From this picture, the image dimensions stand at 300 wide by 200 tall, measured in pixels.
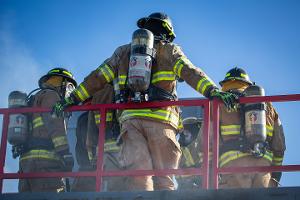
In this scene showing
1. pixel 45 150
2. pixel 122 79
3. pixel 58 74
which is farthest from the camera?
pixel 58 74

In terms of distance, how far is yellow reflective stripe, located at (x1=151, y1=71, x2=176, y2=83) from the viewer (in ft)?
25.3

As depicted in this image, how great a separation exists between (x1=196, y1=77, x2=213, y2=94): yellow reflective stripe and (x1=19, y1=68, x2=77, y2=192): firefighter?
194 centimetres

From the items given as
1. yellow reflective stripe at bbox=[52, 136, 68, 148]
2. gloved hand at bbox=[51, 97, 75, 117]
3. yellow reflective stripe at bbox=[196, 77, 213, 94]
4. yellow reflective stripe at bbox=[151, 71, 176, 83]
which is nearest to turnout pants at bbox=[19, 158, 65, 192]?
yellow reflective stripe at bbox=[52, 136, 68, 148]

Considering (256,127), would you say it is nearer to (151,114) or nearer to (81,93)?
(151,114)

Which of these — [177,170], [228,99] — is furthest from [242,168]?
[228,99]

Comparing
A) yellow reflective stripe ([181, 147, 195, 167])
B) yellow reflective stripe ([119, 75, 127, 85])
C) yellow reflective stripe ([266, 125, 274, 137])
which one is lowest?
yellow reflective stripe ([181, 147, 195, 167])

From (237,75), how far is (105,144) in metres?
1.88

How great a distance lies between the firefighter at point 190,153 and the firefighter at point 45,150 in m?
1.57

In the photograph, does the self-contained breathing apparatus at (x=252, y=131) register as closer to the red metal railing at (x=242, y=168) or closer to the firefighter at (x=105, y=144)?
the red metal railing at (x=242, y=168)

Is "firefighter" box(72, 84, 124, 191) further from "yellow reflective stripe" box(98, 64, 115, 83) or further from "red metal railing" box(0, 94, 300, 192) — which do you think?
"red metal railing" box(0, 94, 300, 192)

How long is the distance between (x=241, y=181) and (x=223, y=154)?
365 millimetres

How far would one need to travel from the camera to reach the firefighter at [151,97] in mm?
7395

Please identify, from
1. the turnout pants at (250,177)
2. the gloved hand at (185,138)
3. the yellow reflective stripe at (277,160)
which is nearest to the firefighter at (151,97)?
the turnout pants at (250,177)

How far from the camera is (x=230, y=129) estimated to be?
331 inches
